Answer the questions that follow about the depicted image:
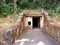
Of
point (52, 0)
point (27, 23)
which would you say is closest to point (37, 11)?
point (27, 23)

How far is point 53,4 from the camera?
67.3ft

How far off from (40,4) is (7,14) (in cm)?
656

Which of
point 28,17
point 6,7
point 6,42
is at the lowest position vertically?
point 6,42

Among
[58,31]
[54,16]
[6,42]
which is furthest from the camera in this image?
[54,16]

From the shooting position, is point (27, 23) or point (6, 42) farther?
point (27, 23)

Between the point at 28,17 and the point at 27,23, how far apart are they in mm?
782

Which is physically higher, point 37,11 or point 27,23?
point 37,11

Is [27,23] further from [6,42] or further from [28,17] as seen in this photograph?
[6,42]

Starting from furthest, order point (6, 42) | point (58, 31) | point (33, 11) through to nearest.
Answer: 1. point (33, 11)
2. point (58, 31)
3. point (6, 42)

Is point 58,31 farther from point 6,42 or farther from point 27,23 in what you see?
point 27,23

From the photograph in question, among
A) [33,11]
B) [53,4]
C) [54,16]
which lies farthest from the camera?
[53,4]

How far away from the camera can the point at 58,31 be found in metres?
10.2

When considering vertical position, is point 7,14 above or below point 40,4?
below

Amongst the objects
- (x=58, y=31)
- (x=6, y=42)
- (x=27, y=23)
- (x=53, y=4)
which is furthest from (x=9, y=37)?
(x=53, y=4)
